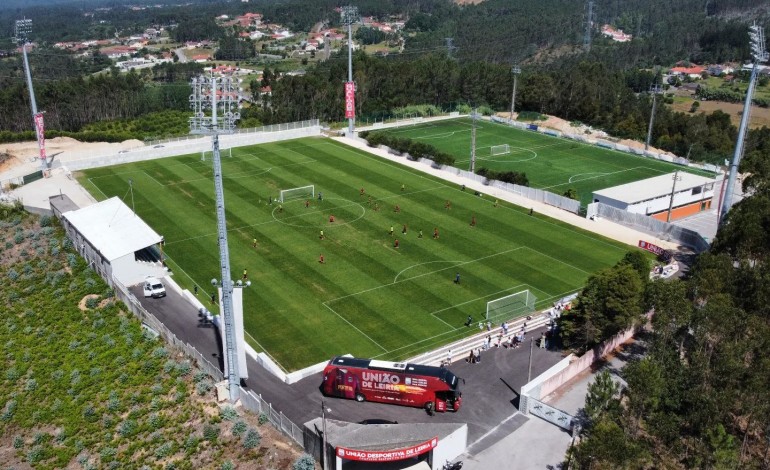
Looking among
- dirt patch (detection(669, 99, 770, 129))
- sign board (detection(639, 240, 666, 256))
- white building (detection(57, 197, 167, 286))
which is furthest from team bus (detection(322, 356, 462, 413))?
dirt patch (detection(669, 99, 770, 129))

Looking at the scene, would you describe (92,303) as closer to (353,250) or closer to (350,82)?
(353,250)

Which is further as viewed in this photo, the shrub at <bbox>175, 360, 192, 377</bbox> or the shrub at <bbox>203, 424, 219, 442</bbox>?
the shrub at <bbox>175, 360, 192, 377</bbox>

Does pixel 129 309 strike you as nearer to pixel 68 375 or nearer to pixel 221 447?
pixel 68 375

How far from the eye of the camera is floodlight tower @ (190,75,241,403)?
116 feet

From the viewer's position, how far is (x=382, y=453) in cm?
3238

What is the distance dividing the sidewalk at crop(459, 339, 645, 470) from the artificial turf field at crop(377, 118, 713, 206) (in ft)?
132

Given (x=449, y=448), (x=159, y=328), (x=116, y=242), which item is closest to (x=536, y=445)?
(x=449, y=448)

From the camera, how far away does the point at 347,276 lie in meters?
56.1

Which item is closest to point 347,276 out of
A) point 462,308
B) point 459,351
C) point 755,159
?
point 462,308

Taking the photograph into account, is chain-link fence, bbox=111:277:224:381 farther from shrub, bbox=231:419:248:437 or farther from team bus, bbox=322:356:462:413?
team bus, bbox=322:356:462:413

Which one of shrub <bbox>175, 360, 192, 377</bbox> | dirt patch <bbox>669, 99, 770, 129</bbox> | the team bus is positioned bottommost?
dirt patch <bbox>669, 99, 770, 129</bbox>

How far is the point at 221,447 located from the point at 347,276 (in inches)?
857

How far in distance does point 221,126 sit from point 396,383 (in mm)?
16283

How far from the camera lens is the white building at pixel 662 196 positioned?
69.4 m
